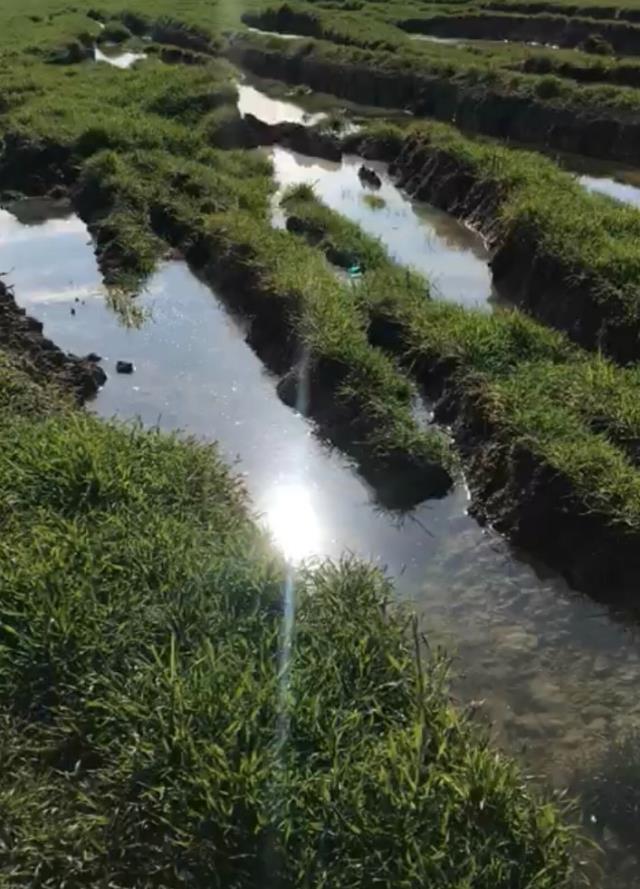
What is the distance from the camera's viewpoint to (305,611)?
7.76 m

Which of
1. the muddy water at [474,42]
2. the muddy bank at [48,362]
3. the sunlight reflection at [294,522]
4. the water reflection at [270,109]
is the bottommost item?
the water reflection at [270,109]

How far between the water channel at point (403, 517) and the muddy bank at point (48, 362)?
1.05 feet

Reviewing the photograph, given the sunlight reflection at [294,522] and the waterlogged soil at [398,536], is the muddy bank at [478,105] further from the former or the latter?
the sunlight reflection at [294,522]

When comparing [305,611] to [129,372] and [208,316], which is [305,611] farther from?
[208,316]

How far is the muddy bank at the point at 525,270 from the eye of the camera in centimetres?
1325

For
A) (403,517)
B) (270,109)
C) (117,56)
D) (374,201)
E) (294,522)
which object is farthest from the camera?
(117,56)

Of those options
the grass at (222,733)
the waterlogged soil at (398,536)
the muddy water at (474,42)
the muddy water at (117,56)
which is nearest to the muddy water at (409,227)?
the waterlogged soil at (398,536)

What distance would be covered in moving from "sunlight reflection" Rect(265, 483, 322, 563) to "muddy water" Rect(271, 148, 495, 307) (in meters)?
5.82

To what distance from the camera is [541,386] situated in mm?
11523

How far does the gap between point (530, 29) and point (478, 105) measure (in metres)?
14.3

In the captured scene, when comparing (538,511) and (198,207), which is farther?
(198,207)

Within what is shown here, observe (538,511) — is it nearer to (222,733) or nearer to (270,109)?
(222,733)

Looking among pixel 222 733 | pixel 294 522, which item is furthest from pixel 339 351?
pixel 222 733

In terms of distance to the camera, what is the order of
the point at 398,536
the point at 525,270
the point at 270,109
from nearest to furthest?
the point at 398,536
the point at 525,270
the point at 270,109
